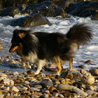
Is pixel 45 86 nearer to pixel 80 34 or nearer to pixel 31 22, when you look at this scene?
pixel 80 34

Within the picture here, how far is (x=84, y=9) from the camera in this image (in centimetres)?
2217

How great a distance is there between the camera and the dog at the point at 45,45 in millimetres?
4965

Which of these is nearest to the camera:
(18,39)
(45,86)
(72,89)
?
(72,89)

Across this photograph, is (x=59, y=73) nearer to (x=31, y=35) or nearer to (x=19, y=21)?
(x=31, y=35)

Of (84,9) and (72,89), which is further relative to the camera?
(84,9)

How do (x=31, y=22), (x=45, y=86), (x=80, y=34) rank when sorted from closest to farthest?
(x=45, y=86), (x=80, y=34), (x=31, y=22)

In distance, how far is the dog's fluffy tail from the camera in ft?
A: 17.0

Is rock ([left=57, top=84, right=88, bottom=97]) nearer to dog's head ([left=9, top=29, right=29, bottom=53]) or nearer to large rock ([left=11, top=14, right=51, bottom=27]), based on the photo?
dog's head ([left=9, top=29, right=29, bottom=53])

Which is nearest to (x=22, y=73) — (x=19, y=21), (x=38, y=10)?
(x=19, y=21)

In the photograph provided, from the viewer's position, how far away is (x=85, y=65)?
6.09m

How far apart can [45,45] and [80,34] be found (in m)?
0.87

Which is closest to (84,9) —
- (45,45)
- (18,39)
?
(45,45)

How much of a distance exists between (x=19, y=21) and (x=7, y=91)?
11002 millimetres

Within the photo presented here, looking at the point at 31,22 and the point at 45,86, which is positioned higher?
the point at 31,22
